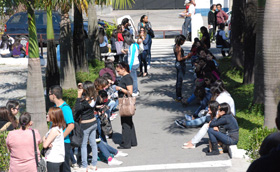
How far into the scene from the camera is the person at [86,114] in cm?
830

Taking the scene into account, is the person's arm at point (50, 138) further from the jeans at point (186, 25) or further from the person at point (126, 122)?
the jeans at point (186, 25)

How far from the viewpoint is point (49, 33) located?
12211mm

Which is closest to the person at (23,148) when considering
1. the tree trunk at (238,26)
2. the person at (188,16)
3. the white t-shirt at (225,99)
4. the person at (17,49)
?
the white t-shirt at (225,99)

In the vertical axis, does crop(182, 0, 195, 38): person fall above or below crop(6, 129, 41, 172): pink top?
above

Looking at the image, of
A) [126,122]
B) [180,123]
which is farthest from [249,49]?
[126,122]

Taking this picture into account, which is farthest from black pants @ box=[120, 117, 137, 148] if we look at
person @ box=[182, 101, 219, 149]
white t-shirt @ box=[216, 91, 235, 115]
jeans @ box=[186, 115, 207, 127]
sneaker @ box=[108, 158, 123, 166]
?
white t-shirt @ box=[216, 91, 235, 115]

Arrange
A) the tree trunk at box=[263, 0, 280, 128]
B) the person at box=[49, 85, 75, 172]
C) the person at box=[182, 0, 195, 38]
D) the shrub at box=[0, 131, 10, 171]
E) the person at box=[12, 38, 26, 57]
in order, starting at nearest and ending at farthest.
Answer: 1. the person at box=[49, 85, 75, 172]
2. the shrub at box=[0, 131, 10, 171]
3. the tree trunk at box=[263, 0, 280, 128]
4. the person at box=[12, 38, 26, 57]
5. the person at box=[182, 0, 195, 38]

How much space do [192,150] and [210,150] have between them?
0.45 m

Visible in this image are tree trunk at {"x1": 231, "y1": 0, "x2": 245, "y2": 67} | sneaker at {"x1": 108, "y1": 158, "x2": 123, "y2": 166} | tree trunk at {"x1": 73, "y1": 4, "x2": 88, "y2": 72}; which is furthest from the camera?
tree trunk at {"x1": 73, "y1": 4, "x2": 88, "y2": 72}

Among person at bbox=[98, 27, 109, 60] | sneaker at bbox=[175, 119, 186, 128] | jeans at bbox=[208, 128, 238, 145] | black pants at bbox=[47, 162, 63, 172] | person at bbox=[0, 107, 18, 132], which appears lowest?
sneaker at bbox=[175, 119, 186, 128]

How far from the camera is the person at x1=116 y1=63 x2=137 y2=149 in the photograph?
9.83 meters

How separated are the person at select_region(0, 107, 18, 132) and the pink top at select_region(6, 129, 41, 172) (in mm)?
2115

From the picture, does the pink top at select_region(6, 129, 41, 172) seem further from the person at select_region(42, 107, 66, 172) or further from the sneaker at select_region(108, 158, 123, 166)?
the sneaker at select_region(108, 158, 123, 166)

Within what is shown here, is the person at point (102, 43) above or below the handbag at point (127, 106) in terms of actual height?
above
